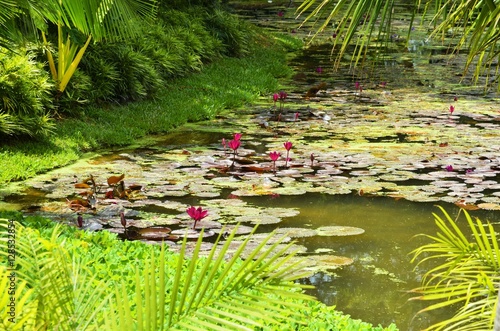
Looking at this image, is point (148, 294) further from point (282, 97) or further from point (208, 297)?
point (282, 97)

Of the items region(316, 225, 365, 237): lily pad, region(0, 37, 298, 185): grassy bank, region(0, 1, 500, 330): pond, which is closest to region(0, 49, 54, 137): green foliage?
region(0, 37, 298, 185): grassy bank

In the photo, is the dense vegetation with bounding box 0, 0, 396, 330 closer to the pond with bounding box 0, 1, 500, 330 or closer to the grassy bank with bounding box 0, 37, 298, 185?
the grassy bank with bounding box 0, 37, 298, 185

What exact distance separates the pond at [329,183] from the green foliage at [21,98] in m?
0.60

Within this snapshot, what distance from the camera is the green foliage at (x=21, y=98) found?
6.34 m

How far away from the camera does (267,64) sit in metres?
12.6

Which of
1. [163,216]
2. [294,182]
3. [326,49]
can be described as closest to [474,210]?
[294,182]

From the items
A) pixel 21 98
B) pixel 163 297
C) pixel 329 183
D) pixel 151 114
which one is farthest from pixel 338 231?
pixel 151 114

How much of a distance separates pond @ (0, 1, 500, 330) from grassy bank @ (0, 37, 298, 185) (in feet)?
0.65

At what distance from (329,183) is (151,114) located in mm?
3146

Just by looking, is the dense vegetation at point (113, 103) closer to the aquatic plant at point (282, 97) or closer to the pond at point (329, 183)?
the pond at point (329, 183)

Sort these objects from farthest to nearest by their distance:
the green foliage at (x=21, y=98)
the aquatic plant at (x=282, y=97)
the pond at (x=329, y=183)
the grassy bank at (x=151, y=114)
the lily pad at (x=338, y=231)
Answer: the aquatic plant at (x=282, y=97) < the green foliage at (x=21, y=98) < the grassy bank at (x=151, y=114) < the lily pad at (x=338, y=231) < the pond at (x=329, y=183)

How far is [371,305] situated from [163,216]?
1.71m

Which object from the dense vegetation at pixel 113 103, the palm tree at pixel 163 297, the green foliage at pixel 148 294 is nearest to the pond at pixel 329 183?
the dense vegetation at pixel 113 103

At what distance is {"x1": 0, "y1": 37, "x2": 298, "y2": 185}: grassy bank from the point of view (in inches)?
243
